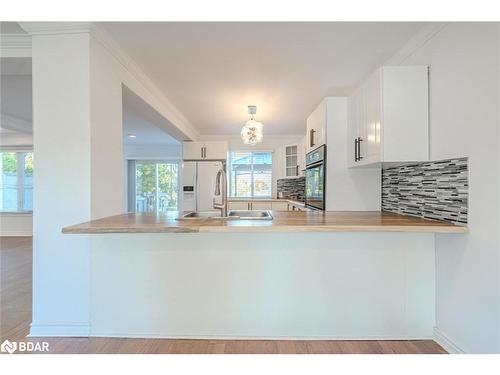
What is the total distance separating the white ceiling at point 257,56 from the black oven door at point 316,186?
0.97 metres

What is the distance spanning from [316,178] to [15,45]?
282 centimetres

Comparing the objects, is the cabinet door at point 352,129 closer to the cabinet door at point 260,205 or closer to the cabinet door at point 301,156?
the cabinet door at point 301,156

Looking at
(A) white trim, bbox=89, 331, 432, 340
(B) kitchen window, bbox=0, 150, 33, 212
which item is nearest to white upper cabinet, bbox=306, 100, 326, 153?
(A) white trim, bbox=89, 331, 432, 340

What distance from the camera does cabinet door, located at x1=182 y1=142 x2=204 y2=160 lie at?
18.8 feet

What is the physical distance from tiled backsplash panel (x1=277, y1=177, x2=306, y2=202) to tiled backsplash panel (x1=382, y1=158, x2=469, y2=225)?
3064 millimetres

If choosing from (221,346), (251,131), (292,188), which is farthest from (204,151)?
(221,346)

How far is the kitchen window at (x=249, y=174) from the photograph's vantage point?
650 cm

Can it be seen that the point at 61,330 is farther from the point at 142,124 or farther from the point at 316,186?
the point at 142,124

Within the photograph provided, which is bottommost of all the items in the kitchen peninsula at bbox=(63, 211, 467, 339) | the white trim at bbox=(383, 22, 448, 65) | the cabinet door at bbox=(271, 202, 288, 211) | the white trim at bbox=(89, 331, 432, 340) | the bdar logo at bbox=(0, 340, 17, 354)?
the bdar logo at bbox=(0, 340, 17, 354)

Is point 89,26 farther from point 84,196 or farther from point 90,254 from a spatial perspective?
point 90,254

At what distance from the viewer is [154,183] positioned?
795cm

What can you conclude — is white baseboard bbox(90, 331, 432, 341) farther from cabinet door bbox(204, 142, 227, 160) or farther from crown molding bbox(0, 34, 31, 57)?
cabinet door bbox(204, 142, 227, 160)

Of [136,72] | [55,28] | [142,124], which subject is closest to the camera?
[55,28]
